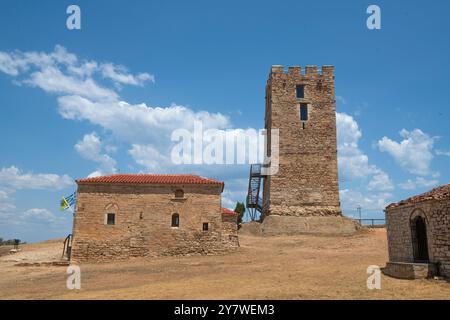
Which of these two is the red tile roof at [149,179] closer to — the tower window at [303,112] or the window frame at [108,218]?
the window frame at [108,218]

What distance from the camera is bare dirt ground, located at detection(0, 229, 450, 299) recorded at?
1154cm

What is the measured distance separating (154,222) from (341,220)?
14.3 m

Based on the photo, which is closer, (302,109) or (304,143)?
(304,143)

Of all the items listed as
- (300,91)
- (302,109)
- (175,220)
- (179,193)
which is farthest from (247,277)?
(300,91)

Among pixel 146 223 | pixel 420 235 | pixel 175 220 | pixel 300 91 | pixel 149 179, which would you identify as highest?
pixel 300 91

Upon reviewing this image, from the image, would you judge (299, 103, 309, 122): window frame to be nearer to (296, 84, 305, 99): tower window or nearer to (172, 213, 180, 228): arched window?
(296, 84, 305, 99): tower window

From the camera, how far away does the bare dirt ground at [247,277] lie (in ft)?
37.9

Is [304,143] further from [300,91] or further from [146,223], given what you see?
[146,223]

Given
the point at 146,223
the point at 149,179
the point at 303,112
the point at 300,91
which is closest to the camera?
the point at 146,223

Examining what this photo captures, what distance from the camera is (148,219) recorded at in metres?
22.0

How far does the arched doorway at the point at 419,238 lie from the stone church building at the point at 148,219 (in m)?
10.2

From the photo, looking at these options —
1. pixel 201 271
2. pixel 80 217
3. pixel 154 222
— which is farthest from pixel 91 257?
pixel 201 271

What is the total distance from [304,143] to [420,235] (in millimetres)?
15906
